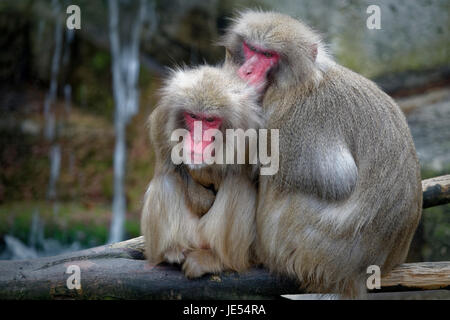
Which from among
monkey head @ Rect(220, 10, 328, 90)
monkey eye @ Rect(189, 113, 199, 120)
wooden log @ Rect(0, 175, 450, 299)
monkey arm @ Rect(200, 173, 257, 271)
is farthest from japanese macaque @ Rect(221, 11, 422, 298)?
monkey eye @ Rect(189, 113, 199, 120)

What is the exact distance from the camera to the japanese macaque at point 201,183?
161 inches

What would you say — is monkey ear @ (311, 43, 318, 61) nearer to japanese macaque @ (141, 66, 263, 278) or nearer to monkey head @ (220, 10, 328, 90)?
monkey head @ (220, 10, 328, 90)

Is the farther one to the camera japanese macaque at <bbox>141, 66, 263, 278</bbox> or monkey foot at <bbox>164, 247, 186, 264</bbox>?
monkey foot at <bbox>164, 247, 186, 264</bbox>

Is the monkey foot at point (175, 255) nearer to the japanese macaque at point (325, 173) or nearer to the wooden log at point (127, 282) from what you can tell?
A: the wooden log at point (127, 282)

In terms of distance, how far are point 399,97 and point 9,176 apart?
326 inches

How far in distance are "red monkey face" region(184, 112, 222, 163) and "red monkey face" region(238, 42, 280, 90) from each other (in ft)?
1.72

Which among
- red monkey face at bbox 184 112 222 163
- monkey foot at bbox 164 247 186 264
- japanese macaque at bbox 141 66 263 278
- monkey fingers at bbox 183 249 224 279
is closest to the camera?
red monkey face at bbox 184 112 222 163

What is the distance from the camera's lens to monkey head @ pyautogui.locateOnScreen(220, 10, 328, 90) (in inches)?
169

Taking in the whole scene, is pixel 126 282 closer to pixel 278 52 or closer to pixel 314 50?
pixel 278 52

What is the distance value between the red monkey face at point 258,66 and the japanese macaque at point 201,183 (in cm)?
12

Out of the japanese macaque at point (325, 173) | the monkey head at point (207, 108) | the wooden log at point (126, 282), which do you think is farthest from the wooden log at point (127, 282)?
the monkey head at point (207, 108)

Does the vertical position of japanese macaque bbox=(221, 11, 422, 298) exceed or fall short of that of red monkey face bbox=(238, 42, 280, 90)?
it falls short
